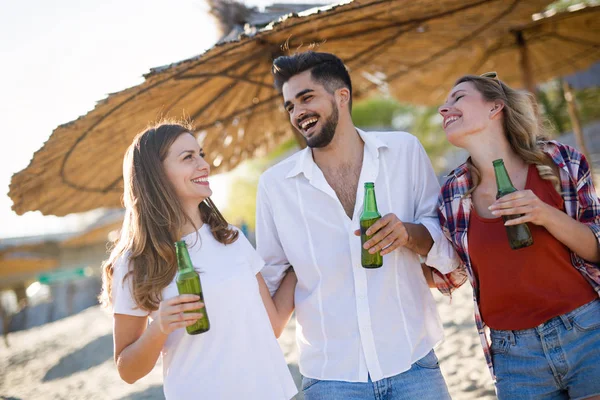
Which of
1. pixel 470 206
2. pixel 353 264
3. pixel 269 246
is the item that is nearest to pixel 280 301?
pixel 269 246

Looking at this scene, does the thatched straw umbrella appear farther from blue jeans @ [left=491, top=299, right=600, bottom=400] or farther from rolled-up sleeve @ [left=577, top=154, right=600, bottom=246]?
blue jeans @ [left=491, top=299, right=600, bottom=400]

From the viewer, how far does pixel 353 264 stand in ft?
9.45

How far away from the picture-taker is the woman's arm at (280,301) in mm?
2961

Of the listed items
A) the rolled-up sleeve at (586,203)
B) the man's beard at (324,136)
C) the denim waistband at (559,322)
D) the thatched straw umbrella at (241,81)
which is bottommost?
the denim waistband at (559,322)

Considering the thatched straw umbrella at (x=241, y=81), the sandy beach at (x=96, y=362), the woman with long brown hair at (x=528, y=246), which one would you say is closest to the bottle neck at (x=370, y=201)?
the woman with long brown hair at (x=528, y=246)

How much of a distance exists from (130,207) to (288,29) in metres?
1.61

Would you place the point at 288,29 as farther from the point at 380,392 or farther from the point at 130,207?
the point at 380,392

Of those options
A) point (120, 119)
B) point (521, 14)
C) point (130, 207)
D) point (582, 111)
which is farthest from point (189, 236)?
point (582, 111)

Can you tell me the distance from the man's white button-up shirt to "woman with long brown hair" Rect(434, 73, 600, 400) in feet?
0.81

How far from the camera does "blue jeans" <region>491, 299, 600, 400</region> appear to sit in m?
2.39

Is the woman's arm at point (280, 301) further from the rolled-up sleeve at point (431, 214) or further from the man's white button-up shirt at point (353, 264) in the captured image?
the rolled-up sleeve at point (431, 214)

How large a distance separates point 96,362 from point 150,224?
7.31m

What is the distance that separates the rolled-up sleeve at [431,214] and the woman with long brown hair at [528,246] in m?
0.07

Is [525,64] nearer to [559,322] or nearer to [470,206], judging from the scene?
[470,206]
